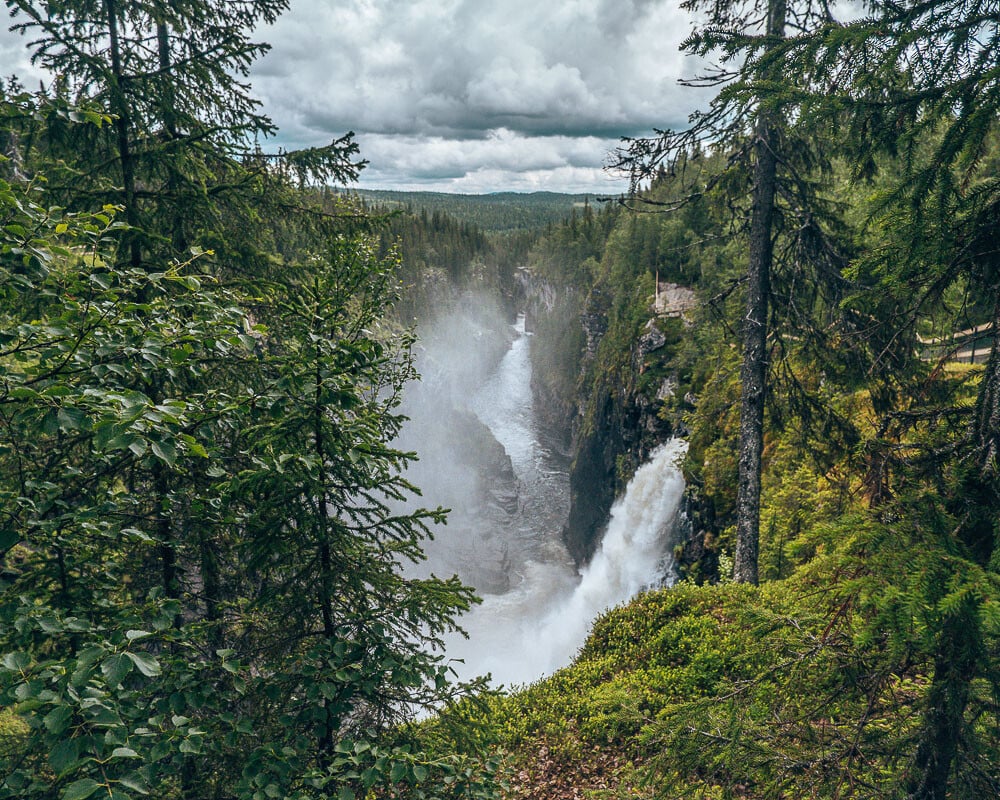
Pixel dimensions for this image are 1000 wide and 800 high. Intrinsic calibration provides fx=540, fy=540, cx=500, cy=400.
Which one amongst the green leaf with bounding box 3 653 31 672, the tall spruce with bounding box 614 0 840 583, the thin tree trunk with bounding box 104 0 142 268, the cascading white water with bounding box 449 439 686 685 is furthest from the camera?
the cascading white water with bounding box 449 439 686 685

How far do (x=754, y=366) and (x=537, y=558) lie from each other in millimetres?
30406

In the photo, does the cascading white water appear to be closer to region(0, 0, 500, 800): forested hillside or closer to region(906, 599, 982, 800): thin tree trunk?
region(0, 0, 500, 800): forested hillside

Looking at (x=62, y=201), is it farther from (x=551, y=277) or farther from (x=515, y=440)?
(x=551, y=277)

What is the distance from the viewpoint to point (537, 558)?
3800 centimetres

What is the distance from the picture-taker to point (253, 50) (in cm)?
632

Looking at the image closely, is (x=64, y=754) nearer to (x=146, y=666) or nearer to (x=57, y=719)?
(x=57, y=719)

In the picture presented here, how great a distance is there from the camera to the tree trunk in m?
9.93

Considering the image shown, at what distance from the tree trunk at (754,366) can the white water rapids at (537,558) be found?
4.75 meters

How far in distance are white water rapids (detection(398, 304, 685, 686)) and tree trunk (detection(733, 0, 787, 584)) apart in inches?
187

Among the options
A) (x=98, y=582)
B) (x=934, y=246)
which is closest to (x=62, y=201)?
(x=98, y=582)

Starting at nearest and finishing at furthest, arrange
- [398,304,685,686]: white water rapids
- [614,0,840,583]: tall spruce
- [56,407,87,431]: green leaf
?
[56,407,87,431]: green leaf, [614,0,840,583]: tall spruce, [398,304,685,686]: white water rapids

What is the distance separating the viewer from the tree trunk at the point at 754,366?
32.6ft

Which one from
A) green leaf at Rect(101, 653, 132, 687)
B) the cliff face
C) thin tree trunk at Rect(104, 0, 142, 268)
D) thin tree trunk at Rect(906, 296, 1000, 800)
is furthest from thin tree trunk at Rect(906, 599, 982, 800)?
the cliff face

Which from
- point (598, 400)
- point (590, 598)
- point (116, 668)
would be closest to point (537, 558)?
point (590, 598)
